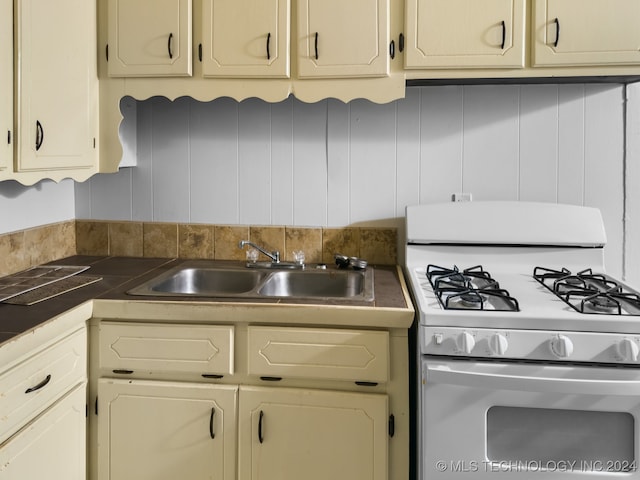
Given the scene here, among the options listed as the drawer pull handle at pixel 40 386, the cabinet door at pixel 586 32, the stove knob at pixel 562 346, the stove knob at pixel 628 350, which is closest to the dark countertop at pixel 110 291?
the drawer pull handle at pixel 40 386

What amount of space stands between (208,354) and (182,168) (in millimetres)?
950

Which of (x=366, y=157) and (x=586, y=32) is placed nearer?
(x=586, y=32)

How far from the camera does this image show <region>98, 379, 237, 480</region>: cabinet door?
1726mm

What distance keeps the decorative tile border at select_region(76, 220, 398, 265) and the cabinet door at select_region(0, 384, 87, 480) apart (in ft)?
2.55

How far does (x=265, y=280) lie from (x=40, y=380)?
80cm

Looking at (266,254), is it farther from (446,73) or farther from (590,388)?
(590,388)

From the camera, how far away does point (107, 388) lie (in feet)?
5.77

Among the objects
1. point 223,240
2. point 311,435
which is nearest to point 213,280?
point 223,240

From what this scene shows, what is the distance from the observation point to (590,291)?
1.74 m

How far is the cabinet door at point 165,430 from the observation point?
1726 millimetres

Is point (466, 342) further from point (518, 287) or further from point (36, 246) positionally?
point (36, 246)

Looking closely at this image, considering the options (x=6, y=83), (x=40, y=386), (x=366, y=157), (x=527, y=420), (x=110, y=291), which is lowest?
(x=527, y=420)

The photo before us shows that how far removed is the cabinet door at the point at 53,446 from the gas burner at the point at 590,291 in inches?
58.3

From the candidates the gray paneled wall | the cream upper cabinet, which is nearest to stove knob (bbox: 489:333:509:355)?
the gray paneled wall
